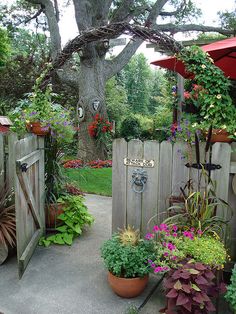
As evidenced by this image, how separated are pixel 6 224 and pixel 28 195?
0.38 meters

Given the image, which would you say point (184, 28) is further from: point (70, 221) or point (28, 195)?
point (28, 195)

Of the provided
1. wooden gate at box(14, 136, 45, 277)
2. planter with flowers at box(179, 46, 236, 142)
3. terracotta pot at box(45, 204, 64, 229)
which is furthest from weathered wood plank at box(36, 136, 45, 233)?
planter with flowers at box(179, 46, 236, 142)

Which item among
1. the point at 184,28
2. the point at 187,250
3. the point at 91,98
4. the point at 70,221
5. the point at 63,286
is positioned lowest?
the point at 63,286

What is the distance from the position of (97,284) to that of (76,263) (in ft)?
1.45

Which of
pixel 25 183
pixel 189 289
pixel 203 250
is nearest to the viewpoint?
pixel 189 289

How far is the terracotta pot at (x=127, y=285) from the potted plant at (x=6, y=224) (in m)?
1.13

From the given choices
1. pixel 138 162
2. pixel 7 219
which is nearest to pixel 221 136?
pixel 138 162

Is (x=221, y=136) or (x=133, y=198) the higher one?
(x=221, y=136)

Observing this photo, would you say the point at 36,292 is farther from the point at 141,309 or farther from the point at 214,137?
the point at 214,137

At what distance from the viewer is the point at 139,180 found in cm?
282

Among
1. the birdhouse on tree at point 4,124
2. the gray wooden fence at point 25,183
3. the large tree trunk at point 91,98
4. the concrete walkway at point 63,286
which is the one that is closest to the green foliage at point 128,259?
the concrete walkway at point 63,286

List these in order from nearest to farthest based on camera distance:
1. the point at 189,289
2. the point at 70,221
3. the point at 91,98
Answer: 1. the point at 189,289
2. the point at 70,221
3. the point at 91,98

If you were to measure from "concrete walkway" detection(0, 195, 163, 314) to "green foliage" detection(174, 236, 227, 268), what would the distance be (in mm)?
582

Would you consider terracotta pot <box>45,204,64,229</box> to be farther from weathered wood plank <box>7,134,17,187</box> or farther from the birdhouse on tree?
the birdhouse on tree
